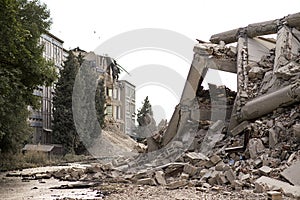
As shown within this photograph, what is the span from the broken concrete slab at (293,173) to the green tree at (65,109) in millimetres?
20108

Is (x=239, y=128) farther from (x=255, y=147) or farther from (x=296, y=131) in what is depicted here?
(x=296, y=131)

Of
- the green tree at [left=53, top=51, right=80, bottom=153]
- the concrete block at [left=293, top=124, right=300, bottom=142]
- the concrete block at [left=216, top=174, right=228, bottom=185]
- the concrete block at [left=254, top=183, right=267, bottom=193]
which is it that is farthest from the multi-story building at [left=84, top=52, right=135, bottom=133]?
the concrete block at [left=254, top=183, right=267, bottom=193]

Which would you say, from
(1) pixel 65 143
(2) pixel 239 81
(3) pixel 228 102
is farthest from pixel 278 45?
(1) pixel 65 143

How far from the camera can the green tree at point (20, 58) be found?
30.5ft

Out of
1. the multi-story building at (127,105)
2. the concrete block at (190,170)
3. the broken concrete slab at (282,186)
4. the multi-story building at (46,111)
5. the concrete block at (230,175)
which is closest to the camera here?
the broken concrete slab at (282,186)

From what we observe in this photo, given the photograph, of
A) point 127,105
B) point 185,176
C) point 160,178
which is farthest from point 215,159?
point 127,105

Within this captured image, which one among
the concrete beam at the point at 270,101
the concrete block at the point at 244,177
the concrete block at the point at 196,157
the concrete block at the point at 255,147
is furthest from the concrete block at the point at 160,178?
the concrete beam at the point at 270,101

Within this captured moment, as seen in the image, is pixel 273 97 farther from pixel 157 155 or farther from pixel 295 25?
pixel 157 155

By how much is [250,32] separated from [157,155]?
5.11m

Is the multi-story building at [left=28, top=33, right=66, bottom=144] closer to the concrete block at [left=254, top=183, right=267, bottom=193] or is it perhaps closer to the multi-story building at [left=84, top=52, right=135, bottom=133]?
the multi-story building at [left=84, top=52, right=135, bottom=133]

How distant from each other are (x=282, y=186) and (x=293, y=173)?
551mm

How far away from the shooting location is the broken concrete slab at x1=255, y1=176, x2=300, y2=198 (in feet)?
23.6

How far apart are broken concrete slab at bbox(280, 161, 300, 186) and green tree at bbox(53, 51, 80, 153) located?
20.1 meters

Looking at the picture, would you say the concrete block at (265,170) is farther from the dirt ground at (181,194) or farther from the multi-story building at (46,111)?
the multi-story building at (46,111)
